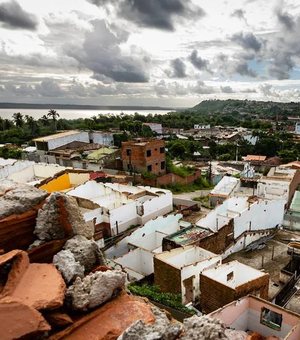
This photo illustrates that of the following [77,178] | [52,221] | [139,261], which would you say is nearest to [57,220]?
[52,221]

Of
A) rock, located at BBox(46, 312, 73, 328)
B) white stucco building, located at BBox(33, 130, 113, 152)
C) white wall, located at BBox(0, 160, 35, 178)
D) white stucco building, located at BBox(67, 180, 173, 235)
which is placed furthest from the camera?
white stucco building, located at BBox(33, 130, 113, 152)

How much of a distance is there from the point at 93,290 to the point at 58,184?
2175 centimetres

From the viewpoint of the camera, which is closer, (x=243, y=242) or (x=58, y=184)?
(x=243, y=242)

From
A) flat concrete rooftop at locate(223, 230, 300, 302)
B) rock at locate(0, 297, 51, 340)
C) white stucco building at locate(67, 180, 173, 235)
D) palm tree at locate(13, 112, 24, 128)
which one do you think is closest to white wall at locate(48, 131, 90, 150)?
white stucco building at locate(67, 180, 173, 235)

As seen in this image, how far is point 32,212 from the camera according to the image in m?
5.68

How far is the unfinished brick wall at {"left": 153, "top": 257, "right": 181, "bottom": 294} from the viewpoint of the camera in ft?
42.5

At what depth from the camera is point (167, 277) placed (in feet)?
43.8

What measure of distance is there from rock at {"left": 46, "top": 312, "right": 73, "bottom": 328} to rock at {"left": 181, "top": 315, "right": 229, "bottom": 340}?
1.72m

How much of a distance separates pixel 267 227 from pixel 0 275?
22.4 metres

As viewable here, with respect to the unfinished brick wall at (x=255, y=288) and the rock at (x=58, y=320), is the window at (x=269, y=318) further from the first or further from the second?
the rock at (x=58, y=320)

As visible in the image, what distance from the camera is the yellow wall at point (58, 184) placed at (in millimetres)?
23856

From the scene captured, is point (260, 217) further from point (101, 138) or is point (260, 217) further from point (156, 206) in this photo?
point (101, 138)

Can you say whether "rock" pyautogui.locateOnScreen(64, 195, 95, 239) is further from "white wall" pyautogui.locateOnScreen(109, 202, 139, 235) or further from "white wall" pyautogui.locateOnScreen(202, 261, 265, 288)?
"white wall" pyautogui.locateOnScreen(109, 202, 139, 235)

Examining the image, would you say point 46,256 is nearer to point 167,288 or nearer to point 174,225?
point 167,288
